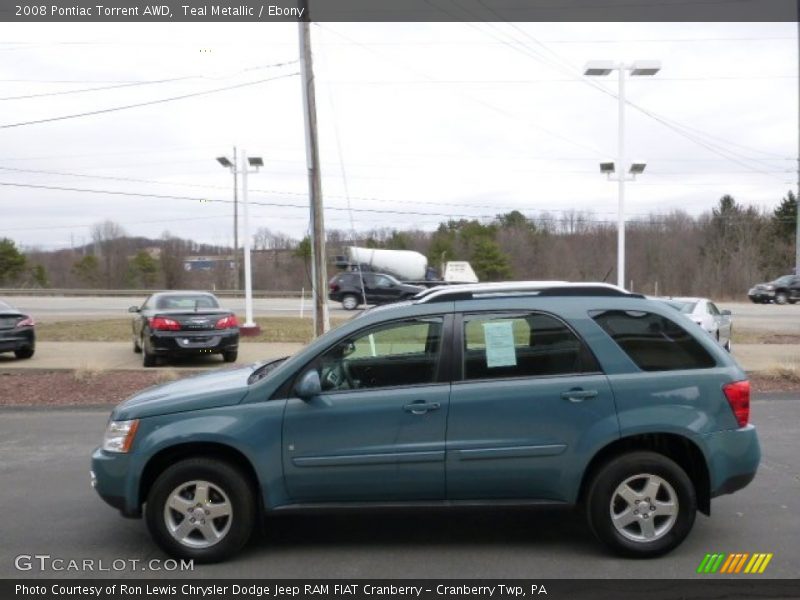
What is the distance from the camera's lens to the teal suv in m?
4.53

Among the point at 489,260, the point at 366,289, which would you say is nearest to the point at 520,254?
the point at 489,260

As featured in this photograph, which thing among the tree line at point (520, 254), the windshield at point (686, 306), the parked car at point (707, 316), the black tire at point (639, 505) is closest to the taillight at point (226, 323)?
the parked car at point (707, 316)

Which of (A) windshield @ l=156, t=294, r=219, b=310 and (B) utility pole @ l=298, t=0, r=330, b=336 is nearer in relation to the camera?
(B) utility pole @ l=298, t=0, r=330, b=336

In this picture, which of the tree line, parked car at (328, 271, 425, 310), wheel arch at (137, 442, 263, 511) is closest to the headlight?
wheel arch at (137, 442, 263, 511)

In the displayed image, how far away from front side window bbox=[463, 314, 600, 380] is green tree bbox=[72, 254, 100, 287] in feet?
255

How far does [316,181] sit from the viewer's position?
1456cm

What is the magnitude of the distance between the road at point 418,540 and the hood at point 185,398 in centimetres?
94

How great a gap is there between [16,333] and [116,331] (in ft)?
23.8

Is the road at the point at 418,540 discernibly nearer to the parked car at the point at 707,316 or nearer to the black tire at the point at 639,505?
the black tire at the point at 639,505

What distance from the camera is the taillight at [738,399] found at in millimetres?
4664

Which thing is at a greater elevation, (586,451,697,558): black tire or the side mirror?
the side mirror

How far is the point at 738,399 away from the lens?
468 cm

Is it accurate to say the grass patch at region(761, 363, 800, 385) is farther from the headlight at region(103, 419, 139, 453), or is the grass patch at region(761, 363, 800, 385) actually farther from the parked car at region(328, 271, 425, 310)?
the parked car at region(328, 271, 425, 310)

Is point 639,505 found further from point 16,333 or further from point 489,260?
point 489,260
